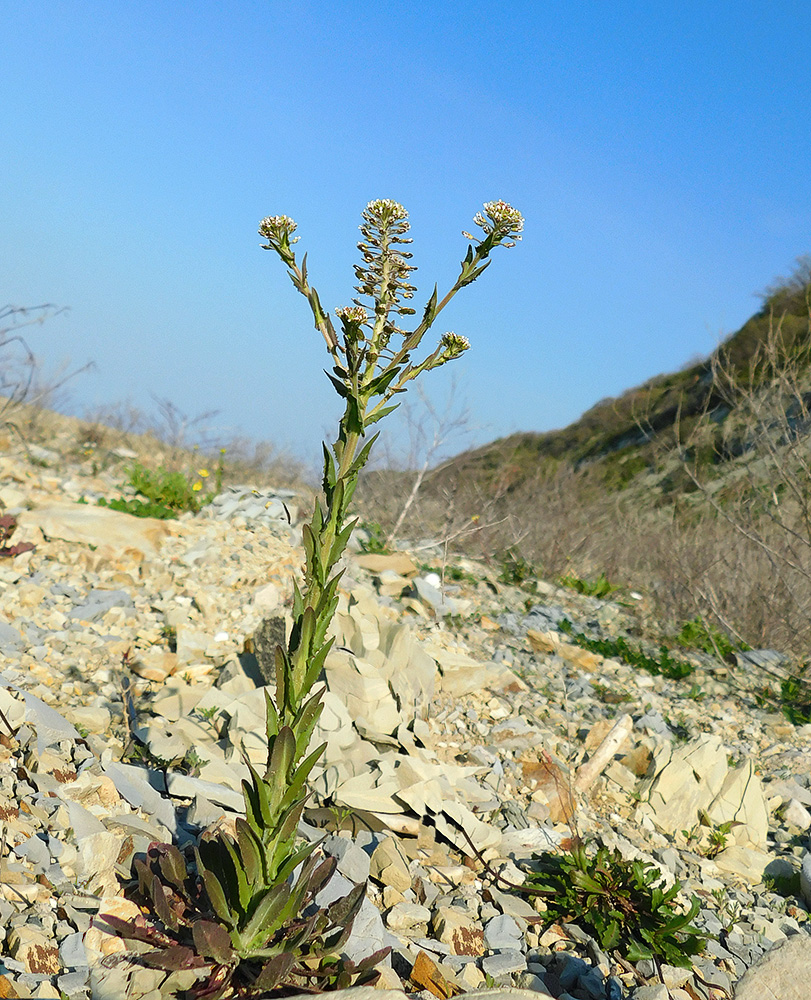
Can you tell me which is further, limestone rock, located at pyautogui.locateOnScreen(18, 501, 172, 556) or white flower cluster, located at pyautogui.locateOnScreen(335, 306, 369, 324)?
limestone rock, located at pyautogui.locateOnScreen(18, 501, 172, 556)

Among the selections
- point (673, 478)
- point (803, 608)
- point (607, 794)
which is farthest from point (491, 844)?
point (673, 478)

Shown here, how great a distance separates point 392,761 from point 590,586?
5178 millimetres

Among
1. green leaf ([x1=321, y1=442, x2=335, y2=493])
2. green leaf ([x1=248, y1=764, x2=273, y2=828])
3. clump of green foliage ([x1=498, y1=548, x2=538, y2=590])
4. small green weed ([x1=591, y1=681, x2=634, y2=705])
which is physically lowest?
small green weed ([x1=591, y1=681, x2=634, y2=705])

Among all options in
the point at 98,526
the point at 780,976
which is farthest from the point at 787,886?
the point at 98,526

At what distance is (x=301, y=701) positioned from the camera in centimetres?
212

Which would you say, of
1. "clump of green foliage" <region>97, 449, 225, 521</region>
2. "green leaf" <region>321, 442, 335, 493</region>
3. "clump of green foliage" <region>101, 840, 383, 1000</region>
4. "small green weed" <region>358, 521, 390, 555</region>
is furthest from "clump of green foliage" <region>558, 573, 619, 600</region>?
"green leaf" <region>321, 442, 335, 493</region>

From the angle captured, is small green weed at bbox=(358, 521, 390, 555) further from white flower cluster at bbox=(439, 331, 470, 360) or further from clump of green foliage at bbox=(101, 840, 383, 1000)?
white flower cluster at bbox=(439, 331, 470, 360)

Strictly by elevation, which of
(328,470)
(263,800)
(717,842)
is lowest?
(717,842)

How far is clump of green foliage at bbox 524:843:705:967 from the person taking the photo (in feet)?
9.28

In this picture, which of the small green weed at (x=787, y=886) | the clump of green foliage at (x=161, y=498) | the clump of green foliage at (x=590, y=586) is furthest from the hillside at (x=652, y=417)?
the small green weed at (x=787, y=886)

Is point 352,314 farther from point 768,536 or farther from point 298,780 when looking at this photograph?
point 768,536

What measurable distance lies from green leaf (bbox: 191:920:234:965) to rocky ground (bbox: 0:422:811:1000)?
9.8 inches

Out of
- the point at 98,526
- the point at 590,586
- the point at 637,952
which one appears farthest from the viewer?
the point at 590,586

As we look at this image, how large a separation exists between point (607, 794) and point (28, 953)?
295cm
